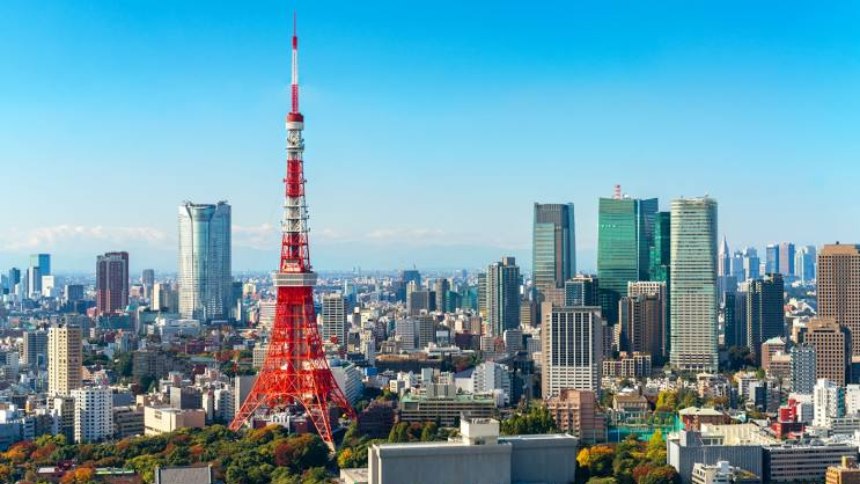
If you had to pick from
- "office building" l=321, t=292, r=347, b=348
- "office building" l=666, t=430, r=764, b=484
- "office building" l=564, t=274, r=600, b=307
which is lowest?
"office building" l=666, t=430, r=764, b=484

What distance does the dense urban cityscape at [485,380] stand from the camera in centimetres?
1633

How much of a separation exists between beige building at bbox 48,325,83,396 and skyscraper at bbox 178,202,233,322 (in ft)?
86.7

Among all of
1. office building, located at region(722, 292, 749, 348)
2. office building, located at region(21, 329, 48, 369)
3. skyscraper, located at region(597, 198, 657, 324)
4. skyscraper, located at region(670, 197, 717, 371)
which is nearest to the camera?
office building, located at region(21, 329, 48, 369)

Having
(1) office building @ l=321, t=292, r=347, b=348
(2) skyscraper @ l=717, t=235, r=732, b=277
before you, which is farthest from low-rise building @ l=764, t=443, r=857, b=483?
(2) skyscraper @ l=717, t=235, r=732, b=277

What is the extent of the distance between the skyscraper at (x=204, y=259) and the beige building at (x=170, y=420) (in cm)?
3061

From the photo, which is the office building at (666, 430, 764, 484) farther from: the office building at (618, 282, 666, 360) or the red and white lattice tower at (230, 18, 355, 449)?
the office building at (618, 282, 666, 360)

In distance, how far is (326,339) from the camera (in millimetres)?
36062

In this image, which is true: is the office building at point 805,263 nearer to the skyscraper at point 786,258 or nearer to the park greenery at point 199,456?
the skyscraper at point 786,258

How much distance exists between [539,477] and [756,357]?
19.9 metres

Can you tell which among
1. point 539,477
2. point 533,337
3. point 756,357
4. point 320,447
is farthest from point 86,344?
point 539,477

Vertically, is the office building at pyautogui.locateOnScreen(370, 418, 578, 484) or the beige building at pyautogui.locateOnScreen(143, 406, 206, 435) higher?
the office building at pyautogui.locateOnScreen(370, 418, 578, 484)

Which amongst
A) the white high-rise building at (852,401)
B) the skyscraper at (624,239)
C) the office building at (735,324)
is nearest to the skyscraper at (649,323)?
the office building at (735,324)

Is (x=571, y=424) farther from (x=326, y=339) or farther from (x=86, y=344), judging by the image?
(x=86, y=344)

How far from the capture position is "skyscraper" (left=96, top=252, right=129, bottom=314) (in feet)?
163
